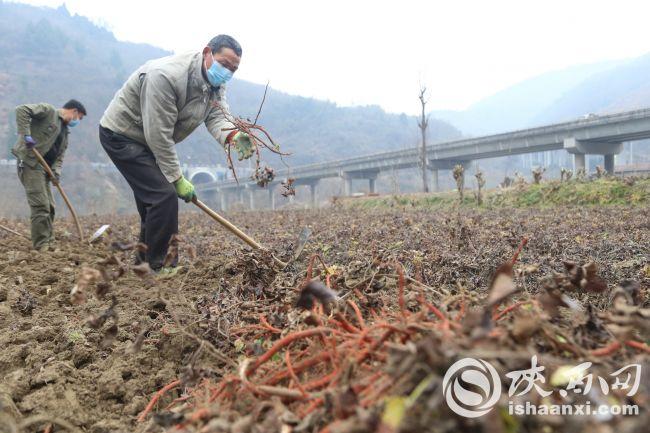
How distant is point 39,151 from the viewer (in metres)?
6.25

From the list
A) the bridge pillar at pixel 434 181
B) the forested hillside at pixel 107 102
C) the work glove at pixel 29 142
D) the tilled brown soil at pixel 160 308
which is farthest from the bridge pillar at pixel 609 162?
the forested hillside at pixel 107 102

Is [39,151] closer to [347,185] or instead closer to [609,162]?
[609,162]

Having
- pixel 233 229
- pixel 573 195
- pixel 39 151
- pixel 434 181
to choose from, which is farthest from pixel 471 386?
pixel 434 181

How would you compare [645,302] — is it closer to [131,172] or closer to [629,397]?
A: [629,397]

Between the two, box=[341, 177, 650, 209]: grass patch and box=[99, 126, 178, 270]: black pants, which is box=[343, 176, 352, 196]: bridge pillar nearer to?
box=[341, 177, 650, 209]: grass patch

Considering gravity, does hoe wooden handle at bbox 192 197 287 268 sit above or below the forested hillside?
below

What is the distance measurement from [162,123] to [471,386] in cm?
362

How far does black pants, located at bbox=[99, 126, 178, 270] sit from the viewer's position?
4082 millimetres

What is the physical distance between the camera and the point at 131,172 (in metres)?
4.25

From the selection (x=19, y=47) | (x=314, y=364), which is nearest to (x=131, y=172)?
(x=314, y=364)

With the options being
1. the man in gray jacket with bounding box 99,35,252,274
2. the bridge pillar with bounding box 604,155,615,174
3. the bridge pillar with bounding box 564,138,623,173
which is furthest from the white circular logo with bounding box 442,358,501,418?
the bridge pillar with bounding box 604,155,615,174

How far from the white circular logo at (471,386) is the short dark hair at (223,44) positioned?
12.3ft

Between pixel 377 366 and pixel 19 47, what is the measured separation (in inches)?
5373

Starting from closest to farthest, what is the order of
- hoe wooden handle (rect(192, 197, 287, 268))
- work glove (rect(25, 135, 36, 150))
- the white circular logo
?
the white circular logo < hoe wooden handle (rect(192, 197, 287, 268)) < work glove (rect(25, 135, 36, 150))
